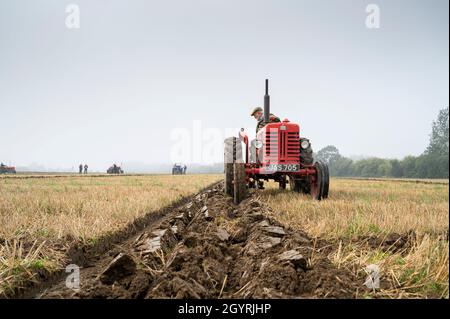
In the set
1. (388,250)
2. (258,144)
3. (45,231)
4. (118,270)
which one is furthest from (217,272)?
(258,144)

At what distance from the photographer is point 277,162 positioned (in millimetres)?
8430

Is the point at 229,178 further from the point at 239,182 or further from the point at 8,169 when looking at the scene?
the point at 8,169

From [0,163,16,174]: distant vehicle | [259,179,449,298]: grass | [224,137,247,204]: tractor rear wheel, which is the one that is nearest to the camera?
[259,179,449,298]: grass

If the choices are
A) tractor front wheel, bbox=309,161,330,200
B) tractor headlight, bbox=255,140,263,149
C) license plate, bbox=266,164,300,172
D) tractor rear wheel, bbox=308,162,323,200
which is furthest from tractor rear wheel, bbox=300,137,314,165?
tractor headlight, bbox=255,140,263,149

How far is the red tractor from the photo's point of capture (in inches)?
310

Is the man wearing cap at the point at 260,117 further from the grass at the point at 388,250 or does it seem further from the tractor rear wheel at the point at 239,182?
the grass at the point at 388,250

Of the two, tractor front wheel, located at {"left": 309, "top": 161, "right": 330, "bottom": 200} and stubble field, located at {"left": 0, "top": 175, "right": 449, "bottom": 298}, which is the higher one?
tractor front wheel, located at {"left": 309, "top": 161, "right": 330, "bottom": 200}

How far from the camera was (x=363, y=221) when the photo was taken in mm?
4434

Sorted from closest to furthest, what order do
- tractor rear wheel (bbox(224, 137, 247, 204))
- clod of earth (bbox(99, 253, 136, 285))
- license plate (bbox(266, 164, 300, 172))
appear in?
1. clod of earth (bbox(99, 253, 136, 285))
2. tractor rear wheel (bbox(224, 137, 247, 204))
3. license plate (bbox(266, 164, 300, 172))

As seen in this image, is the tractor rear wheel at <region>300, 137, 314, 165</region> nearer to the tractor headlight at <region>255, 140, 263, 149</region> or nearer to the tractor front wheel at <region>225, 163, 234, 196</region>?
→ the tractor headlight at <region>255, 140, 263, 149</region>

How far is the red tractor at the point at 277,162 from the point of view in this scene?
7.88m

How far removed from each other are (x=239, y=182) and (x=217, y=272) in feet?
16.6
